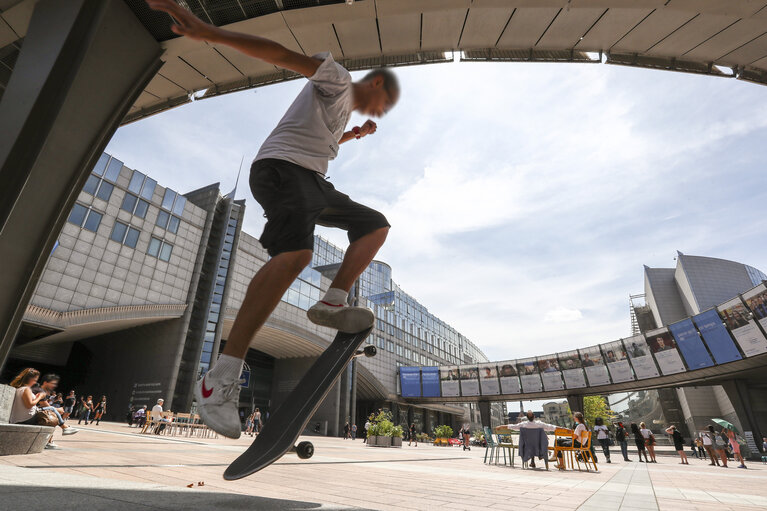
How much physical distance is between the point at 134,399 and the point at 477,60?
32.9 m

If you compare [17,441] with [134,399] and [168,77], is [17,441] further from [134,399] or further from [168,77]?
[134,399]

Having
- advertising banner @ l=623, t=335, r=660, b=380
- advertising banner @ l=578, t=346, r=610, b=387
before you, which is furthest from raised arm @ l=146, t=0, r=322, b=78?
advertising banner @ l=578, t=346, r=610, b=387

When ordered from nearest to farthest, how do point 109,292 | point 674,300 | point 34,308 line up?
point 34,308 → point 109,292 → point 674,300

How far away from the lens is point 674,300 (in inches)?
2039

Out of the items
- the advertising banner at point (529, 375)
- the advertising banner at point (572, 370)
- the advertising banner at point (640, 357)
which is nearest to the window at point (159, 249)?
the advertising banner at point (529, 375)

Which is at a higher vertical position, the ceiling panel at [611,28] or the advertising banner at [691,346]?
the advertising banner at [691,346]

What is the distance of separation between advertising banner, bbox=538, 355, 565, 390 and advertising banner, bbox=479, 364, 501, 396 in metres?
5.28

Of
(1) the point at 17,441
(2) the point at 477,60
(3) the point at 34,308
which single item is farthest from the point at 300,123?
(3) the point at 34,308

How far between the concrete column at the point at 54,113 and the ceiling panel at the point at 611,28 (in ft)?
15.1

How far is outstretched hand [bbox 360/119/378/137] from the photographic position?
2612mm

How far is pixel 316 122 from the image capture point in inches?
81.2

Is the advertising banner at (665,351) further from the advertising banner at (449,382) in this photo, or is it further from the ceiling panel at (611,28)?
the ceiling panel at (611,28)

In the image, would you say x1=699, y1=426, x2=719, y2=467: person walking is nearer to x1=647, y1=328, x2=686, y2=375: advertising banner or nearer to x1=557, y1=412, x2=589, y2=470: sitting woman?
x1=557, y1=412, x2=589, y2=470: sitting woman

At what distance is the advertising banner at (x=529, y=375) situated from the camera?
129 feet
